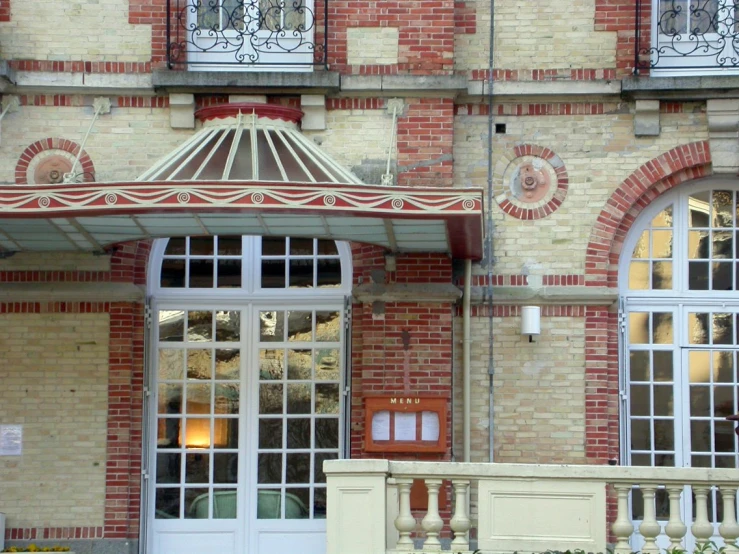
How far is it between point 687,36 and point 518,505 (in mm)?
5810

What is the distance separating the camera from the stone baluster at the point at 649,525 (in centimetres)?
1113

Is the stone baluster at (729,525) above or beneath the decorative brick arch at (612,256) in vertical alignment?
beneath

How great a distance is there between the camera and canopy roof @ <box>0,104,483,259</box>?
1201 cm

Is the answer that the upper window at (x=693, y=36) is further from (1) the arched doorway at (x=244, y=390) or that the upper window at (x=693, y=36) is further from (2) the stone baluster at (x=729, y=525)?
(2) the stone baluster at (x=729, y=525)

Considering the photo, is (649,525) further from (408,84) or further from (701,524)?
(408,84)

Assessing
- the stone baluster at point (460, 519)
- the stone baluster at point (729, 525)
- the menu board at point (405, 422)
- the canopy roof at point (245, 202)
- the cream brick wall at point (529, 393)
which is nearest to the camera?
the stone baluster at point (729, 525)

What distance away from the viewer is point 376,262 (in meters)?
14.2

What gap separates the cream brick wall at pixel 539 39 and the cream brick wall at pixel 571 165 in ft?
1.89

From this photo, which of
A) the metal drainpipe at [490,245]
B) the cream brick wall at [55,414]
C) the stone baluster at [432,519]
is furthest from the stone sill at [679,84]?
the cream brick wall at [55,414]

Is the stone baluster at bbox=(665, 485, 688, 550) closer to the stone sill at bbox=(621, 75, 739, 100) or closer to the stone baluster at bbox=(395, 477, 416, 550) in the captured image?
the stone baluster at bbox=(395, 477, 416, 550)

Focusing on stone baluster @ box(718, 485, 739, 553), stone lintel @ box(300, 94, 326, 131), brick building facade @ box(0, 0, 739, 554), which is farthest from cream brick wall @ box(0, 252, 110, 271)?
stone baluster @ box(718, 485, 739, 553)

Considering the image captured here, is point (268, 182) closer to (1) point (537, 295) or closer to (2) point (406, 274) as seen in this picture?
(2) point (406, 274)

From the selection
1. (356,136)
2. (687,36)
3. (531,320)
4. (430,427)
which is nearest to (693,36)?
(687,36)

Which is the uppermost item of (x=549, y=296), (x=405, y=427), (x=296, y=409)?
(x=549, y=296)
